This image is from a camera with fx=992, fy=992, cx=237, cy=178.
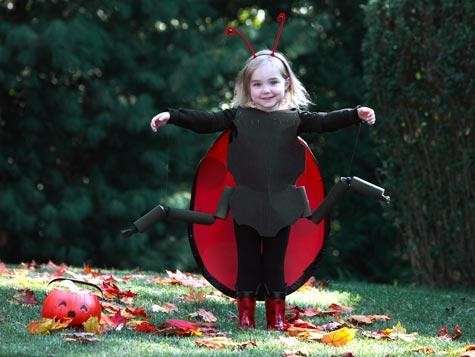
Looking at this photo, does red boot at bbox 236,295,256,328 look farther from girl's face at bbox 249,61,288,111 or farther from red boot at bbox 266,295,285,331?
girl's face at bbox 249,61,288,111

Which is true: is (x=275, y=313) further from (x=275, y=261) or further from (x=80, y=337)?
(x=80, y=337)

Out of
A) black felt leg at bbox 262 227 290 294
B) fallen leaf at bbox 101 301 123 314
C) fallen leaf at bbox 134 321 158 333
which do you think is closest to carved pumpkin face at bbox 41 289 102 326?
fallen leaf at bbox 134 321 158 333

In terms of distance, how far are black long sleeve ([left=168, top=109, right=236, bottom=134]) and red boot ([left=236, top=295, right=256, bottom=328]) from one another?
0.79 metres

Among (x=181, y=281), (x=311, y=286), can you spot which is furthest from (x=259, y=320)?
(x=311, y=286)

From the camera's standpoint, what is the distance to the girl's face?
4.60 metres

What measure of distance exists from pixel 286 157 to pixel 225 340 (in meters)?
0.99

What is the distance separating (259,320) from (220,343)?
3.20 ft

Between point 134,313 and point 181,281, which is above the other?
point 181,281

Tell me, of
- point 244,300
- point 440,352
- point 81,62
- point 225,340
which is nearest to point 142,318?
point 244,300

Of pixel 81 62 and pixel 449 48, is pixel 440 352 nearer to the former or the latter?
pixel 449 48

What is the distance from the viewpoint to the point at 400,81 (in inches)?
308

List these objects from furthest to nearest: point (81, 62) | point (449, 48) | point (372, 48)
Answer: point (81, 62), point (372, 48), point (449, 48)

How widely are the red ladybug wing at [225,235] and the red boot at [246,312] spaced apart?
0.89 ft

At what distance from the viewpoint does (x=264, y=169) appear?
4559 mm
